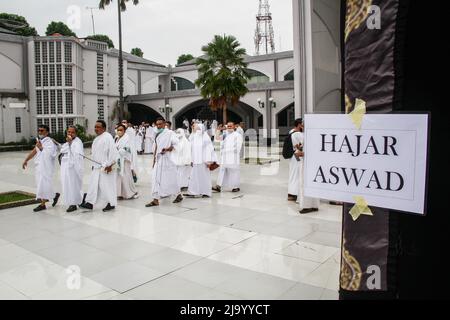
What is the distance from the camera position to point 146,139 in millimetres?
21969

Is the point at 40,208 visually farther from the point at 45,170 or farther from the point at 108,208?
the point at 108,208

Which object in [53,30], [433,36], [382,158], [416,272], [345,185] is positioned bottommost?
[416,272]

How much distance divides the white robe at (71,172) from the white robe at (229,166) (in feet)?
12.4

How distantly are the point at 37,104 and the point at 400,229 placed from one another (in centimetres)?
3044

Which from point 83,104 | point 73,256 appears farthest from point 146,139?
point 73,256

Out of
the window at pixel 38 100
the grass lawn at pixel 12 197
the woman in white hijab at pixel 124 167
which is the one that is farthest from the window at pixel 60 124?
the woman in white hijab at pixel 124 167

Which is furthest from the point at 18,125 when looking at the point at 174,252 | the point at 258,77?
the point at 174,252

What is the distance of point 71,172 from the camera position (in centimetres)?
838

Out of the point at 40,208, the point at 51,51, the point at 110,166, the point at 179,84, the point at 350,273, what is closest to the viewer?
the point at 350,273

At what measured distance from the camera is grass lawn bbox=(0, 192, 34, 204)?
9.30 metres

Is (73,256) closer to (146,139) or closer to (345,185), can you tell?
(345,185)

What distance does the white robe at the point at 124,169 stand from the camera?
9.30m

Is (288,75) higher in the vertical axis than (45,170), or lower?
higher

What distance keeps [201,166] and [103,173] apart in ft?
8.22
